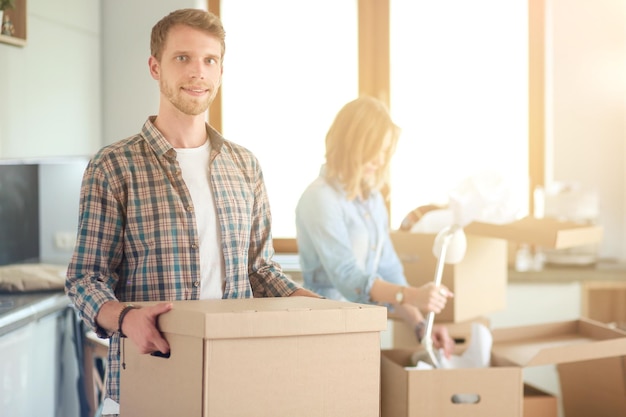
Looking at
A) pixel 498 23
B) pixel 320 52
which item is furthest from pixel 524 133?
pixel 320 52

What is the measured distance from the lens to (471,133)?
3840 millimetres

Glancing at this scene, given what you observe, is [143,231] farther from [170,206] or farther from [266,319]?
[266,319]

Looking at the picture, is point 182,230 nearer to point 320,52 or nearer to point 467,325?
point 467,325

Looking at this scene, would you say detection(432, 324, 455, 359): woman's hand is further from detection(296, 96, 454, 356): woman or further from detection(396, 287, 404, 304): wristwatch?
detection(396, 287, 404, 304): wristwatch

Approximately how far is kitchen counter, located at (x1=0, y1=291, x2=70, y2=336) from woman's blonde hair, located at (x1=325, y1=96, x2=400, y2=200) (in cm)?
88

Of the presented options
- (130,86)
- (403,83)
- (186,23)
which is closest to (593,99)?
(403,83)

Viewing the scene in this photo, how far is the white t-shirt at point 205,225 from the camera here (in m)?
1.47

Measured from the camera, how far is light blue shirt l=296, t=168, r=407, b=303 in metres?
2.17

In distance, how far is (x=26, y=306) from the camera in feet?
7.47

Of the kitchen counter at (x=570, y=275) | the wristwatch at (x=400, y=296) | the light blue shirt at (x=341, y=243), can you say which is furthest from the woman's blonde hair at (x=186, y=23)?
the kitchen counter at (x=570, y=275)

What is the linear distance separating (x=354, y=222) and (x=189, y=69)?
0.93m

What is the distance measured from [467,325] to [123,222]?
1.38m

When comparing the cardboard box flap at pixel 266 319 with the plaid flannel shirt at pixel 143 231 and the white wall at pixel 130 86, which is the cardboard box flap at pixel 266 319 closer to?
the plaid flannel shirt at pixel 143 231

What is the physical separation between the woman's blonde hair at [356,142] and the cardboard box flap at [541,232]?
35 cm
